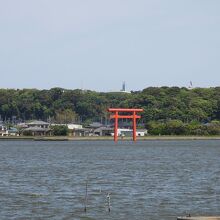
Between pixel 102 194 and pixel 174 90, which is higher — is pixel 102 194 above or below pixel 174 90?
below

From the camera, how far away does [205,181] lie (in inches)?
1828

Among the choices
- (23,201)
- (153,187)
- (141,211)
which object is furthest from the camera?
(153,187)

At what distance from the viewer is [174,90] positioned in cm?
19438

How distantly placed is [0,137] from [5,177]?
402 ft

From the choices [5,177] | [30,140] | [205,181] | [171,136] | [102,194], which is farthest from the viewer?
[30,140]

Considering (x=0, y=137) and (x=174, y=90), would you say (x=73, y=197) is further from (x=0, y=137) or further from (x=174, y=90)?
(x=174, y=90)

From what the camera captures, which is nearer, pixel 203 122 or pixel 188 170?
pixel 188 170

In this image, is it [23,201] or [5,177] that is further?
[5,177]

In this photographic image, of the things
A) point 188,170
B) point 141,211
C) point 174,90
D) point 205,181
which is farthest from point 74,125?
point 141,211

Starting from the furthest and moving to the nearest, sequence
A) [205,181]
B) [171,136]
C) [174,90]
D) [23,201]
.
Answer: [174,90], [171,136], [205,181], [23,201]

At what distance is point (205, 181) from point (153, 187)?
4.82 metres

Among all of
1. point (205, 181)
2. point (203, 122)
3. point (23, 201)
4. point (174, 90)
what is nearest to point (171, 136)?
point (203, 122)

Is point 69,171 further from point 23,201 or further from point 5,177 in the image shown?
point 23,201

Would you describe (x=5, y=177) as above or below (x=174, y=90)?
below
